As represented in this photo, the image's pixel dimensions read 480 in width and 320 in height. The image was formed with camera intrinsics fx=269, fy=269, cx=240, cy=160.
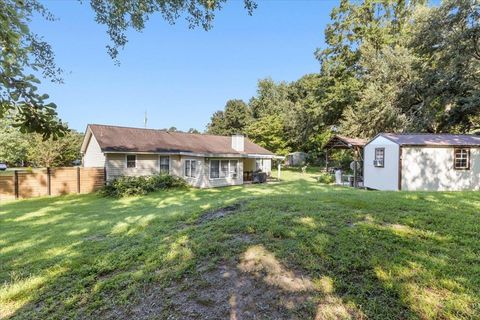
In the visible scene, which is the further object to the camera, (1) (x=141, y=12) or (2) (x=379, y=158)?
(2) (x=379, y=158)

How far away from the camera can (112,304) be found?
9.55 ft

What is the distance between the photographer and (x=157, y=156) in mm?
17703

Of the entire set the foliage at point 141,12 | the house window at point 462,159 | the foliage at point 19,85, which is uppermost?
the foliage at point 141,12

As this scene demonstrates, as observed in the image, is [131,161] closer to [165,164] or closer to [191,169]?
[165,164]

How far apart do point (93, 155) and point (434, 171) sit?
2000 cm

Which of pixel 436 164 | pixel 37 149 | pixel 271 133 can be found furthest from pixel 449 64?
pixel 37 149

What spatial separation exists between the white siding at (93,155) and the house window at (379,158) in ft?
52.7

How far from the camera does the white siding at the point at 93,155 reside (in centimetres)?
1722

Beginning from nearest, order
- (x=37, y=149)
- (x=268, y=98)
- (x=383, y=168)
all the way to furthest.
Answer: (x=383, y=168) → (x=37, y=149) → (x=268, y=98)

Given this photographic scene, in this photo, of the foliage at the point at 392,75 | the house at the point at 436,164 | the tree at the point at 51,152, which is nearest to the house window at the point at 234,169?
the house at the point at 436,164

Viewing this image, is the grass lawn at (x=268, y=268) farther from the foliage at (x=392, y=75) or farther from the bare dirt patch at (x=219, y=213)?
the foliage at (x=392, y=75)

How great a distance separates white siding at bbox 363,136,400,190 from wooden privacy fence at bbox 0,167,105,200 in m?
15.5

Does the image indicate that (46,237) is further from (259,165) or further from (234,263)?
(259,165)

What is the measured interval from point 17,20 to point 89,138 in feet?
61.4
